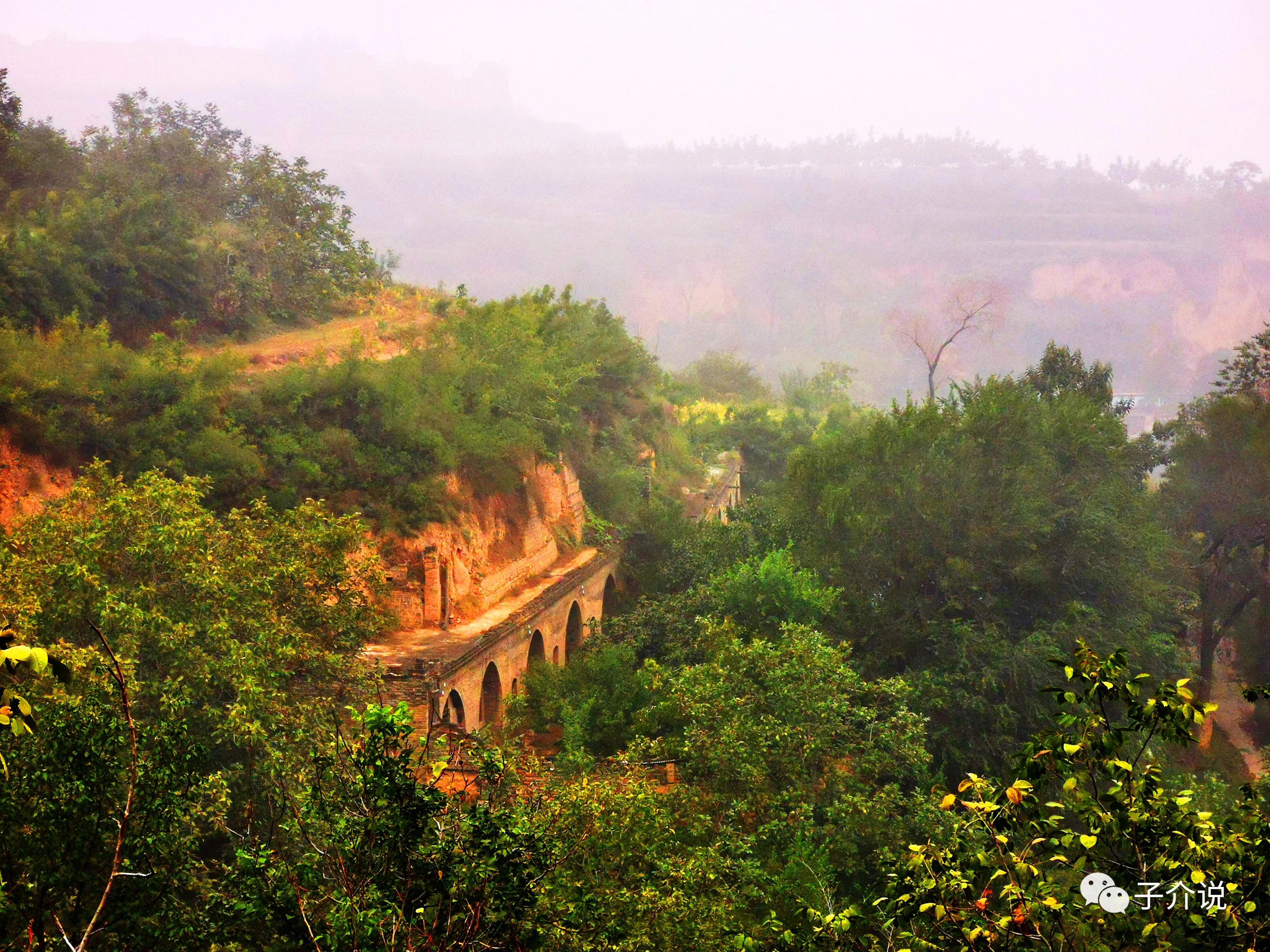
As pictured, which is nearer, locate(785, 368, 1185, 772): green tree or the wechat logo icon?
the wechat logo icon

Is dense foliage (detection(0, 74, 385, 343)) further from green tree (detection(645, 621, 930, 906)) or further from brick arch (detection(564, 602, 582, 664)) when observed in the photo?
green tree (detection(645, 621, 930, 906))

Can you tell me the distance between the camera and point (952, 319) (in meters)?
78.9

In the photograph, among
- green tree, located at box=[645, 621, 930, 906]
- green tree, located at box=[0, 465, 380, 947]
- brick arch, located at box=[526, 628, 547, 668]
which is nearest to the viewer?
green tree, located at box=[0, 465, 380, 947]

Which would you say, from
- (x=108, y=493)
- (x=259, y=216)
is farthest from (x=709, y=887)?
(x=259, y=216)

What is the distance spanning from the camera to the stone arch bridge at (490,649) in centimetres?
2278

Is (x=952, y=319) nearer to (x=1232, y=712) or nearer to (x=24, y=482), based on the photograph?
(x=1232, y=712)

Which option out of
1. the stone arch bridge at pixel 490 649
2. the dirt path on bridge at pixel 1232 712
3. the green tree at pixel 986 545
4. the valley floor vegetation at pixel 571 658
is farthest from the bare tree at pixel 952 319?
the stone arch bridge at pixel 490 649

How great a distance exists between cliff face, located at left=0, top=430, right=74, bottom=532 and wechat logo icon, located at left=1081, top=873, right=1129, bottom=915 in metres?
20.5

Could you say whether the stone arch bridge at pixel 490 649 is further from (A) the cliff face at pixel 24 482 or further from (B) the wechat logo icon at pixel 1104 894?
(B) the wechat logo icon at pixel 1104 894

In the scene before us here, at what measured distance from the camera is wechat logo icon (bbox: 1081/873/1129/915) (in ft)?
21.4

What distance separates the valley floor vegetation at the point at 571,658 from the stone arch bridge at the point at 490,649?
1.04 meters

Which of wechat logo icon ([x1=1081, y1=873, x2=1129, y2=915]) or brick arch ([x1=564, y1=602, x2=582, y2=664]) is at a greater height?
wechat logo icon ([x1=1081, y1=873, x2=1129, y2=915])

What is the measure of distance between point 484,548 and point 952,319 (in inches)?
2258

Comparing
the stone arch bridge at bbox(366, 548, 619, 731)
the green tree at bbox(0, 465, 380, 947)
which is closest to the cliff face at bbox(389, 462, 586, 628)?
the stone arch bridge at bbox(366, 548, 619, 731)
